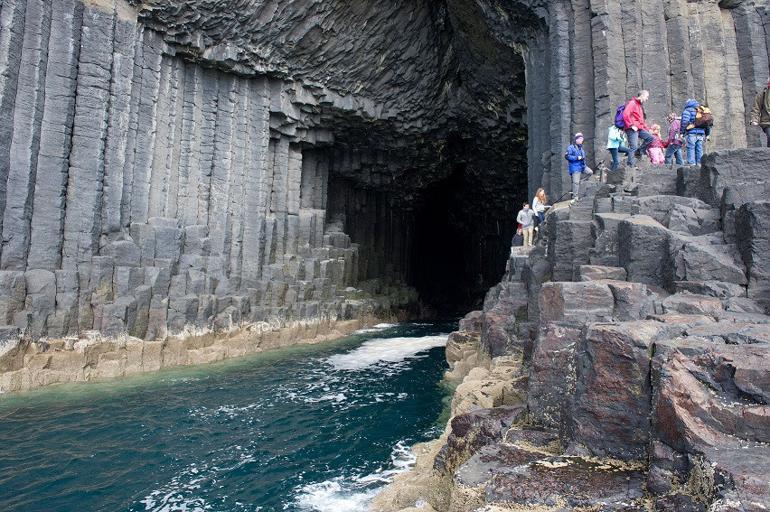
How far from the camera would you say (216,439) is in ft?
28.0

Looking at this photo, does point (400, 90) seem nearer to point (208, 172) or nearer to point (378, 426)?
point (208, 172)

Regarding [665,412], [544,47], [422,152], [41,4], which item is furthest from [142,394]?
[422,152]

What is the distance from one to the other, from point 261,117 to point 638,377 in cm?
1796

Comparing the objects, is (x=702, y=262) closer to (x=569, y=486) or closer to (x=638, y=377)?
(x=638, y=377)

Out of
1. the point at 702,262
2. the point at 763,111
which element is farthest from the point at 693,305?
the point at 763,111

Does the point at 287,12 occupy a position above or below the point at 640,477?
above

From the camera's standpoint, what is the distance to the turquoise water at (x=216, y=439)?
6523 mm

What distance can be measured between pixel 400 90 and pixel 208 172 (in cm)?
1017

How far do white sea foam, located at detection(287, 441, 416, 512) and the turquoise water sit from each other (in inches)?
0.9

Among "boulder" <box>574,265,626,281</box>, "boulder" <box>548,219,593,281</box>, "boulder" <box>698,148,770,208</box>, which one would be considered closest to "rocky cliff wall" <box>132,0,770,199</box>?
"boulder" <box>698,148,770,208</box>

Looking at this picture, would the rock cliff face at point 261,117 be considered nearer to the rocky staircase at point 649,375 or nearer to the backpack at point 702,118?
the backpack at point 702,118

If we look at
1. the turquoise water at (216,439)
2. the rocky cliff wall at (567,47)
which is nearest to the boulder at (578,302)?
the turquoise water at (216,439)

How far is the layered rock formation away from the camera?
3582 mm

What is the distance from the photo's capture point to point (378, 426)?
9.33 meters
